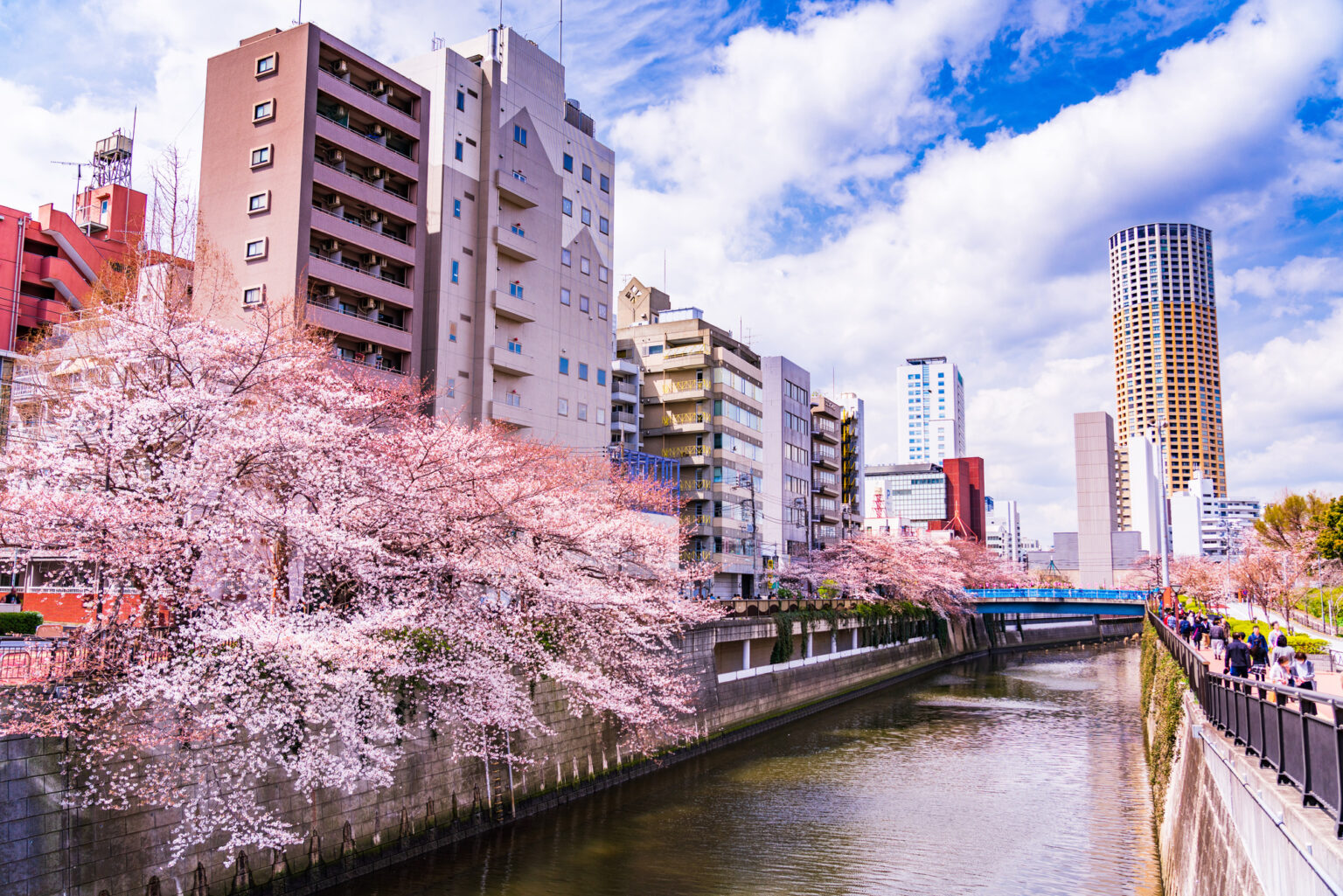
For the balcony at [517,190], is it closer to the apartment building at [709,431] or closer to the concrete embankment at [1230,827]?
the apartment building at [709,431]

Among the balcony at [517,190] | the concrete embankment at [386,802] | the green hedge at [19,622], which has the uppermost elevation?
the balcony at [517,190]

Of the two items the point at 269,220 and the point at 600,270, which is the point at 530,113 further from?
the point at 269,220

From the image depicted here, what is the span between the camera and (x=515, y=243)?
51031 millimetres

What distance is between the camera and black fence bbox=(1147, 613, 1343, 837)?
7.91 meters

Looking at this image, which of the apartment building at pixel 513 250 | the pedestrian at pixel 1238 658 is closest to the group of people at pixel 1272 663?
the pedestrian at pixel 1238 658

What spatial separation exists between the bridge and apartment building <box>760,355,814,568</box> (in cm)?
1680

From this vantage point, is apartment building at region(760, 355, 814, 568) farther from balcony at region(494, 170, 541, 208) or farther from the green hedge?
the green hedge

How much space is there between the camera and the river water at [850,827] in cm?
2091

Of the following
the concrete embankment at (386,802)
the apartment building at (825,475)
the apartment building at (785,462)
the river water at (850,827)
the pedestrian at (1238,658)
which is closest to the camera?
the concrete embankment at (386,802)

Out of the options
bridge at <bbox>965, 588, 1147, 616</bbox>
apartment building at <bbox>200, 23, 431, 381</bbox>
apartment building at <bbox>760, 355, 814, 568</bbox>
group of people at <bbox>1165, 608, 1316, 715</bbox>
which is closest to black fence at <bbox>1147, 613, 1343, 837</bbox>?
group of people at <bbox>1165, 608, 1316, 715</bbox>

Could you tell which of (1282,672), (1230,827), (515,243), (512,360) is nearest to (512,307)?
(512,360)

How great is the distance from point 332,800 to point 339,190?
1220 inches

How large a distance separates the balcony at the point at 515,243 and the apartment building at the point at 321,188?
16.3 feet

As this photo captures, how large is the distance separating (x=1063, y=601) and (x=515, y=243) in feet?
182
